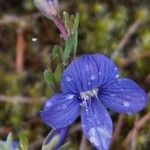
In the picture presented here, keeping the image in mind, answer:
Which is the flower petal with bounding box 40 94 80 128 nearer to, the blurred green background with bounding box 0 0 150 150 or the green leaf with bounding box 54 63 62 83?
the green leaf with bounding box 54 63 62 83

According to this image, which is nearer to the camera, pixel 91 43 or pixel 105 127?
pixel 105 127

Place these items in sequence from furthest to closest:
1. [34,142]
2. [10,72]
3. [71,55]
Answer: [10,72] < [34,142] < [71,55]

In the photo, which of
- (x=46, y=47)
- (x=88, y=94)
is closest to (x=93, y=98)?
(x=88, y=94)

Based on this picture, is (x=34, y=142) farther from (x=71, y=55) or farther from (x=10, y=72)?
(x=71, y=55)

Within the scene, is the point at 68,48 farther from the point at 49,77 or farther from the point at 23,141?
the point at 23,141

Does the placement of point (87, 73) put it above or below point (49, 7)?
below

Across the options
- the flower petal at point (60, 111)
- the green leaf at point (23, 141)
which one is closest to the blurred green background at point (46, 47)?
the green leaf at point (23, 141)

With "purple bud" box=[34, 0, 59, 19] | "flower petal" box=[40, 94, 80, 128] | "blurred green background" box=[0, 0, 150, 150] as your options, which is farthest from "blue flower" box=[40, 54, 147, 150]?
"blurred green background" box=[0, 0, 150, 150]

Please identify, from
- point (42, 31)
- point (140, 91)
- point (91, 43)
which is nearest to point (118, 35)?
point (91, 43)
